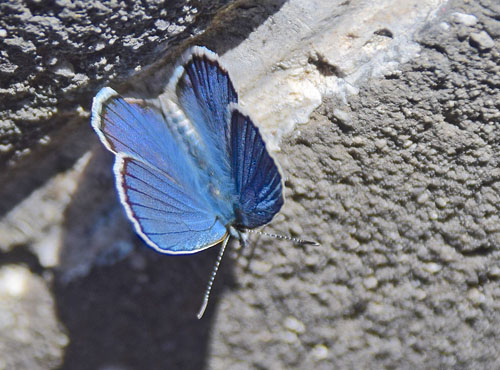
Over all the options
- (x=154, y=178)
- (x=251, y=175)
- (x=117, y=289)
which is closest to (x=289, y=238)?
(x=251, y=175)

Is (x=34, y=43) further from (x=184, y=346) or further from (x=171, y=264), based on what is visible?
(x=184, y=346)

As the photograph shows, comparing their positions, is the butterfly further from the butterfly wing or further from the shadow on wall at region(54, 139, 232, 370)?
the shadow on wall at region(54, 139, 232, 370)

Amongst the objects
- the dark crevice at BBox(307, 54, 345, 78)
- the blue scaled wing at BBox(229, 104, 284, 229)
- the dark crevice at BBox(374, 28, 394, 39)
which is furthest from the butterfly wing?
the dark crevice at BBox(374, 28, 394, 39)

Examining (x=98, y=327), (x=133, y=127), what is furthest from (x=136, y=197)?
(x=98, y=327)

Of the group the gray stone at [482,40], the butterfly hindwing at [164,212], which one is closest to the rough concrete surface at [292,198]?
the gray stone at [482,40]

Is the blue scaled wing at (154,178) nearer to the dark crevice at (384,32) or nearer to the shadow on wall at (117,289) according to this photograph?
the shadow on wall at (117,289)

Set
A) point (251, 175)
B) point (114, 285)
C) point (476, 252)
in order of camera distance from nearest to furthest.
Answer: point (251, 175) → point (476, 252) → point (114, 285)

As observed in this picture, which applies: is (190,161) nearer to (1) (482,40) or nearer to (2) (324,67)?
(2) (324,67)
